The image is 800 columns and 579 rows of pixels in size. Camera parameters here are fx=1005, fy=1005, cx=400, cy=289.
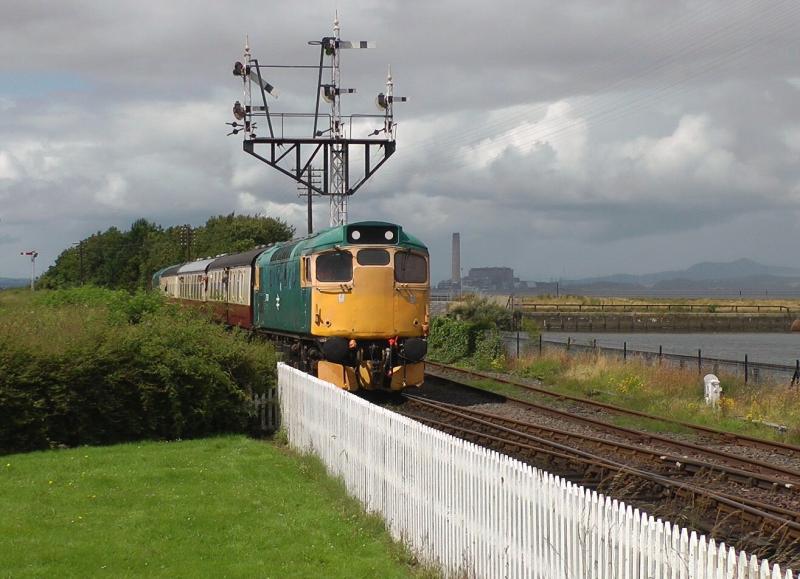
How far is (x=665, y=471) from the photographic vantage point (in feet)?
45.1

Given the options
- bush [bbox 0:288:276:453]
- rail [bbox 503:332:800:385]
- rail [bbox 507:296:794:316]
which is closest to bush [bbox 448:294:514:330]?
rail [bbox 503:332:800:385]

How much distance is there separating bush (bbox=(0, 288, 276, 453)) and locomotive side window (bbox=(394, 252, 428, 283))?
399 cm

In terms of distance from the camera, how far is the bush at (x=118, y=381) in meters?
15.2

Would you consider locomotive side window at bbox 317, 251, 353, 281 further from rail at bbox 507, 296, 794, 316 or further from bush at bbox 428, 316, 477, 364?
rail at bbox 507, 296, 794, 316

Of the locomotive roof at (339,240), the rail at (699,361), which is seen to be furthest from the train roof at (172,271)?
the locomotive roof at (339,240)

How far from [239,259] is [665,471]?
1925 cm

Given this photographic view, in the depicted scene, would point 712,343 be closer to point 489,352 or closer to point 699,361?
point 489,352

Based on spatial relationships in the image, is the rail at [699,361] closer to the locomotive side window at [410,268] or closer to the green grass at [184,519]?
the locomotive side window at [410,268]

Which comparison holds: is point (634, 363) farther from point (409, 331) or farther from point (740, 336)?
point (740, 336)

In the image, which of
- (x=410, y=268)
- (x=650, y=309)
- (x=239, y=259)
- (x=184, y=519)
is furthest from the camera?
(x=650, y=309)

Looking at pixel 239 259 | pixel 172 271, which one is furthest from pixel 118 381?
pixel 172 271

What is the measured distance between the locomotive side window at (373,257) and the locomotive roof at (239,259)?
7.75 m

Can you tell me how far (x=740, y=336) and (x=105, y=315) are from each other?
6824 centimetres

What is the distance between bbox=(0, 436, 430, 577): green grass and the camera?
884cm
